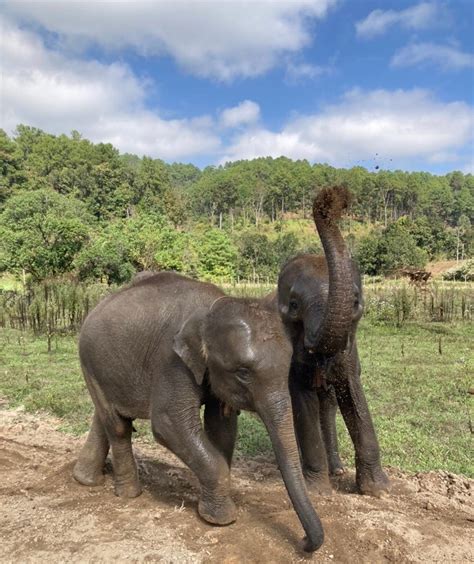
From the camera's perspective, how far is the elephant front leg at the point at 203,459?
13.8 feet

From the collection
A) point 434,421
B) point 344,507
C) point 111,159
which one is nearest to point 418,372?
point 434,421

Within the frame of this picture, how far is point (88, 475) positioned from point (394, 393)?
6300 mm

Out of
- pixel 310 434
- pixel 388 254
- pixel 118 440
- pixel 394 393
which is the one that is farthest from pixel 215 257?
pixel 310 434

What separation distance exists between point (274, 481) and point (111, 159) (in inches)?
3486

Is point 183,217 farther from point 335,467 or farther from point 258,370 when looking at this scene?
point 258,370

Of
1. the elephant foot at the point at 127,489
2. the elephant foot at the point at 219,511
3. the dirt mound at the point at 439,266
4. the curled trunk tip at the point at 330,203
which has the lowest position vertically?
the elephant foot at the point at 127,489

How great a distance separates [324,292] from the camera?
4480mm

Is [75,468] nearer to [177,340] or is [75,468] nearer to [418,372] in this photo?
[177,340]

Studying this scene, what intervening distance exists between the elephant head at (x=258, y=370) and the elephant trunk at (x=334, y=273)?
0.46 m

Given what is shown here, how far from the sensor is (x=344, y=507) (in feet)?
15.1

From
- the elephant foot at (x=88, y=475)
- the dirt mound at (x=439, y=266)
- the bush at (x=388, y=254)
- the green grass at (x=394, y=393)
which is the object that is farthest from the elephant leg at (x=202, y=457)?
the dirt mound at (x=439, y=266)

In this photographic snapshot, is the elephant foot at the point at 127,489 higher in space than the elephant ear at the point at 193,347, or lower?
lower

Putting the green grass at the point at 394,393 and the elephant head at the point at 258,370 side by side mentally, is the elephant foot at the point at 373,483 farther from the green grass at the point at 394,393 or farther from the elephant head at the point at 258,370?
the elephant head at the point at 258,370

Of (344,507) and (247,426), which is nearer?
(344,507)
